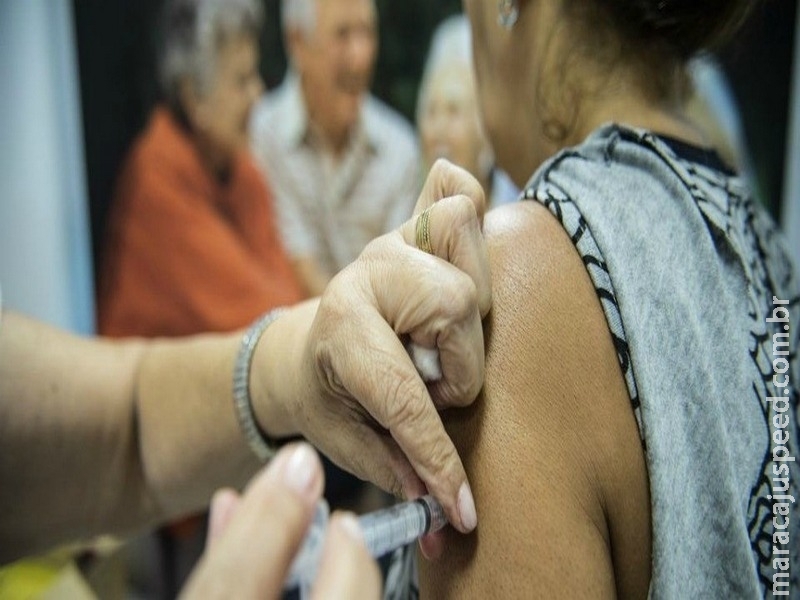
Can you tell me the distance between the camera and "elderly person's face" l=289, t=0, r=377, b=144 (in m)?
1.85

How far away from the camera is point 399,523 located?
0.53 meters

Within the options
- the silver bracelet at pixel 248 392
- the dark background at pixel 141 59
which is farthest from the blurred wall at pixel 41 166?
the silver bracelet at pixel 248 392

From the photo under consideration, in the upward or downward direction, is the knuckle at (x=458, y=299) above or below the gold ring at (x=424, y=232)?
below

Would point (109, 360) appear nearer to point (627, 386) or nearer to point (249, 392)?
point (249, 392)

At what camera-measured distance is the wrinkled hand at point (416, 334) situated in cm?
56

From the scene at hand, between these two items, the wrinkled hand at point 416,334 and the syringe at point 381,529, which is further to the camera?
the wrinkled hand at point 416,334

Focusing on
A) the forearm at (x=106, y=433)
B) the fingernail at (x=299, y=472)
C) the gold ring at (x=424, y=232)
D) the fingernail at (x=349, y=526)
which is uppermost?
the gold ring at (x=424, y=232)

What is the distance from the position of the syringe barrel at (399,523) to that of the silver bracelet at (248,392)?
0.37 metres

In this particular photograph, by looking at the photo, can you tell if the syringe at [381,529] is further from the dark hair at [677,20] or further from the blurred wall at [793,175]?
the blurred wall at [793,175]

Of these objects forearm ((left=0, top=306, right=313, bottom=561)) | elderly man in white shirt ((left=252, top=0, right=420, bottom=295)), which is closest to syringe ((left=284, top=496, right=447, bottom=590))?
forearm ((left=0, top=306, right=313, bottom=561))

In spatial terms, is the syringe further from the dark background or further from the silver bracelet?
the dark background

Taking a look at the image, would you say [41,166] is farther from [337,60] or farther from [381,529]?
[381,529]

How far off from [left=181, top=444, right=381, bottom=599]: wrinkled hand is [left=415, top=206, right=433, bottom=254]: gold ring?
260 millimetres

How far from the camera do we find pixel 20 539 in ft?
3.16
